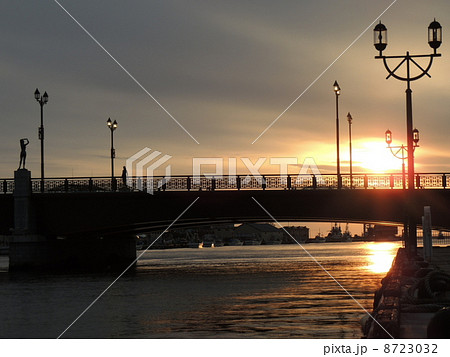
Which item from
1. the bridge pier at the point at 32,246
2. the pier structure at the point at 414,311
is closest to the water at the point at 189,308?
the pier structure at the point at 414,311

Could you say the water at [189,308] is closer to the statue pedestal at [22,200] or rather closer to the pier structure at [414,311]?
the pier structure at [414,311]

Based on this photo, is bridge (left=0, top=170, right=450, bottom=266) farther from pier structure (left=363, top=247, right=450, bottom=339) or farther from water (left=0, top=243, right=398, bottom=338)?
pier structure (left=363, top=247, right=450, bottom=339)

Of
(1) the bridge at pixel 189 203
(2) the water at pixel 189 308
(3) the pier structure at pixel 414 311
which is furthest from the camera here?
(1) the bridge at pixel 189 203

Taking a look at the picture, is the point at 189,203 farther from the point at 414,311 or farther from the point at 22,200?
the point at 414,311

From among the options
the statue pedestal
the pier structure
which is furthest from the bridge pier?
the pier structure

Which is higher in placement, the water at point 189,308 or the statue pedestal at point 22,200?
the statue pedestal at point 22,200

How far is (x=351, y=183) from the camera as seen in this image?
67.7 metres

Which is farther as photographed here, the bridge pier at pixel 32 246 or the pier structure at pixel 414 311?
the bridge pier at pixel 32 246

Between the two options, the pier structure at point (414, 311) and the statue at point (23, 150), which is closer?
the pier structure at point (414, 311)

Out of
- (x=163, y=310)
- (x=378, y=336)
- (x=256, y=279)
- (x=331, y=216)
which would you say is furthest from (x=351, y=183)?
(x=378, y=336)

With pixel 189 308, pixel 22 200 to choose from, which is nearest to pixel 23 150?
pixel 22 200

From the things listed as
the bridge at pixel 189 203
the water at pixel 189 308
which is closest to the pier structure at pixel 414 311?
the water at pixel 189 308

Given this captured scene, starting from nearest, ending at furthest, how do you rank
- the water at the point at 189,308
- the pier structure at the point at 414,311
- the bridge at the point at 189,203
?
the pier structure at the point at 414,311
the water at the point at 189,308
the bridge at the point at 189,203
